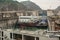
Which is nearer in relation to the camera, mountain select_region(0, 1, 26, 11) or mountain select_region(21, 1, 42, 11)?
mountain select_region(21, 1, 42, 11)

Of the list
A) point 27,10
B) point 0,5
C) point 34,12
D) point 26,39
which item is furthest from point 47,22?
point 0,5

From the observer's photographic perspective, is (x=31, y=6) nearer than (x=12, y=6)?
Yes

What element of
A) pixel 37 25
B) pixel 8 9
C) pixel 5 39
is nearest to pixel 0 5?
pixel 8 9

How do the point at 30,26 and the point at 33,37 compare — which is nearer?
the point at 33,37

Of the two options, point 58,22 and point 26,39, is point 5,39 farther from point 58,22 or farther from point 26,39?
point 58,22

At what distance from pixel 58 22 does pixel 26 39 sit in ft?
2.92

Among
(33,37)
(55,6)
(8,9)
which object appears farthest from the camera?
(8,9)

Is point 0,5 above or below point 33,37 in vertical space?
above

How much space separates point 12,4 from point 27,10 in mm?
628

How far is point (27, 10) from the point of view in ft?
19.8

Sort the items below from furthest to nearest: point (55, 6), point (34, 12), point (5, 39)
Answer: point (34, 12), point (55, 6), point (5, 39)

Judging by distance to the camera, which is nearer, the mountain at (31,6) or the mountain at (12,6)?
the mountain at (31,6)

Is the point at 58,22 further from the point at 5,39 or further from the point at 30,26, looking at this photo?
the point at 5,39

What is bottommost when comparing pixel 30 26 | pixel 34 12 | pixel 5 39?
pixel 5 39
